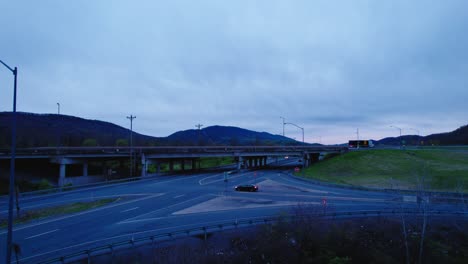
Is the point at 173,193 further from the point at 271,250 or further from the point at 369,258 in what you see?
the point at 369,258

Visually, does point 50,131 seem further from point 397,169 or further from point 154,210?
point 397,169

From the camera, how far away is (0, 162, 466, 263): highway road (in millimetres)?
18234

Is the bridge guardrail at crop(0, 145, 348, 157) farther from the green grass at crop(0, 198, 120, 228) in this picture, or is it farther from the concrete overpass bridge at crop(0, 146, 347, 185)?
the green grass at crop(0, 198, 120, 228)

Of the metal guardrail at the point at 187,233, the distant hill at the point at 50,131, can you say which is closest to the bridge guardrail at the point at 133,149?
the distant hill at the point at 50,131

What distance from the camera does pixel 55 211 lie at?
26.7 m

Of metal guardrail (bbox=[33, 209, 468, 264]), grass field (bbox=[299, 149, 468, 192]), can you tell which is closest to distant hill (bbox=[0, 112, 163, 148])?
metal guardrail (bbox=[33, 209, 468, 264])

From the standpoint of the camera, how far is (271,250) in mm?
17453

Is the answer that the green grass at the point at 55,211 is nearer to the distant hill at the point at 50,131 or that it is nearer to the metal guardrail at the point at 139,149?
the metal guardrail at the point at 139,149

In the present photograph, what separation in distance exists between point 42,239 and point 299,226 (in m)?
16.9

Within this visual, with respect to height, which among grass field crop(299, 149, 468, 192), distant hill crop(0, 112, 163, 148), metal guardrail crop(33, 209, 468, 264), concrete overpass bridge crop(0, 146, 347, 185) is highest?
distant hill crop(0, 112, 163, 148)

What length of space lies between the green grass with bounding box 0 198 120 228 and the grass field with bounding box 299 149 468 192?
3514 cm

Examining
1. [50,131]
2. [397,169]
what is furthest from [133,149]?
[50,131]

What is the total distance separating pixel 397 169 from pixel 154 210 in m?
46.6

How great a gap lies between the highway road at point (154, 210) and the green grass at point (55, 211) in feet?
4.83
